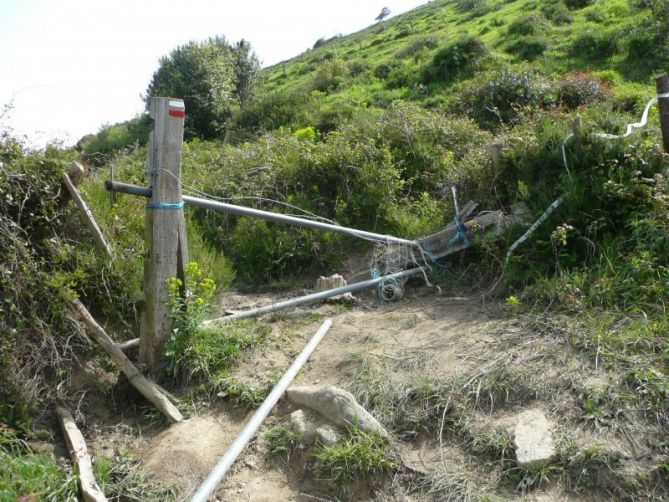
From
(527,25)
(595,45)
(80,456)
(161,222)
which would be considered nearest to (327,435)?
(80,456)

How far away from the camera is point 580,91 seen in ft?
36.5

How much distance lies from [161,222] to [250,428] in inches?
71.4

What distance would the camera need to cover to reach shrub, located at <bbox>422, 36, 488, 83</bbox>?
52.3ft

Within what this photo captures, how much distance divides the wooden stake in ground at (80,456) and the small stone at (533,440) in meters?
2.55

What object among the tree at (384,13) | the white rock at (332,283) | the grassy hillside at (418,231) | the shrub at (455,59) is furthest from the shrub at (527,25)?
the tree at (384,13)

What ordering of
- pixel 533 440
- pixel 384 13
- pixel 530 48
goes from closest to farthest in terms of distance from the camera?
pixel 533 440 → pixel 530 48 → pixel 384 13

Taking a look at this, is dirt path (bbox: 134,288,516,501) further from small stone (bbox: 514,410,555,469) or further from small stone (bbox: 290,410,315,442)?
small stone (bbox: 514,410,555,469)

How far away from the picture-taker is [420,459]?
12.4 ft

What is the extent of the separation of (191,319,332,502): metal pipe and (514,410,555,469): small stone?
173cm

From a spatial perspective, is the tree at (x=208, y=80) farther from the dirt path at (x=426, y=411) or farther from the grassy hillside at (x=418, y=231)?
the dirt path at (x=426, y=411)

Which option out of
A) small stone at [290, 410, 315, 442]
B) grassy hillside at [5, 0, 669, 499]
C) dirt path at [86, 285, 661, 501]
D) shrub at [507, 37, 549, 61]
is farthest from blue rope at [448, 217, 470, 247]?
shrub at [507, 37, 549, 61]

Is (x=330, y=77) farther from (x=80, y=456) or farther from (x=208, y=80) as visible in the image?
(x=80, y=456)

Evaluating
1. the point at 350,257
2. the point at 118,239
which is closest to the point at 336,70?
the point at 350,257

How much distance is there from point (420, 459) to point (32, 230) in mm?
3660
